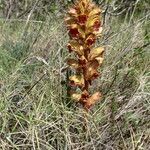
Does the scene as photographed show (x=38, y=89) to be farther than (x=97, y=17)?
Yes

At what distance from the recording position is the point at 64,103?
2.84m

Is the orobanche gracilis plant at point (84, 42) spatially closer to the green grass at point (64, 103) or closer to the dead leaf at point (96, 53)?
the dead leaf at point (96, 53)

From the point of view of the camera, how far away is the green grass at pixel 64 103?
2652 mm

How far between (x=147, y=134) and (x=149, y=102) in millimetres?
273

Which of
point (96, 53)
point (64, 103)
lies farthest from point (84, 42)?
point (64, 103)

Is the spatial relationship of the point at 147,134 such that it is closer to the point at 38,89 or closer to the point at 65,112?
the point at 65,112

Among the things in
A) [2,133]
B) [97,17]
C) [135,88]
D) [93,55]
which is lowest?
[2,133]

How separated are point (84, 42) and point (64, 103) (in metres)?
0.45

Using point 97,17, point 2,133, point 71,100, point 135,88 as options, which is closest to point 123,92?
point 135,88

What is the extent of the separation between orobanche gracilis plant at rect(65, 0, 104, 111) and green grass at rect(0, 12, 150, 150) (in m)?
0.15

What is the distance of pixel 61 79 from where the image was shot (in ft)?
10.2

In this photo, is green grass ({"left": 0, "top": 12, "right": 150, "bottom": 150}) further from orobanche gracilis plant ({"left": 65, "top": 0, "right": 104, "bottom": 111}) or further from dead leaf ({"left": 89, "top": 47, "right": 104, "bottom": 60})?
dead leaf ({"left": 89, "top": 47, "right": 104, "bottom": 60})

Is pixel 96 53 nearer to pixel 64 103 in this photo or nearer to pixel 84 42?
pixel 84 42

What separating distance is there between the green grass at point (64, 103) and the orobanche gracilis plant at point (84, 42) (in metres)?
0.15
